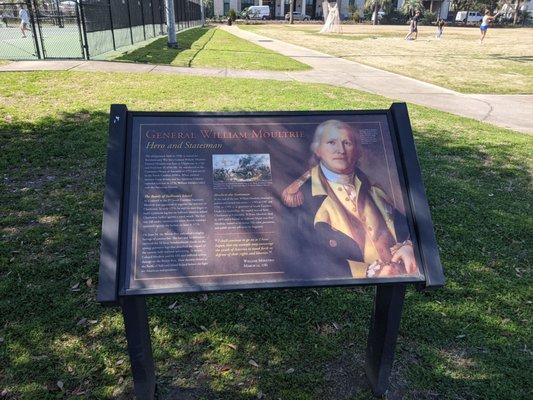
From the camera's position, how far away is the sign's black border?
2139 millimetres

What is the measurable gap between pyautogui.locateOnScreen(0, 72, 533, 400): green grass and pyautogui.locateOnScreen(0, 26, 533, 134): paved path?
191 inches

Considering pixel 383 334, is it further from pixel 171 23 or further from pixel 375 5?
pixel 375 5

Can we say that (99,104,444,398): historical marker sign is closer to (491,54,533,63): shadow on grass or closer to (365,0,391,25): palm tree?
(491,54,533,63): shadow on grass

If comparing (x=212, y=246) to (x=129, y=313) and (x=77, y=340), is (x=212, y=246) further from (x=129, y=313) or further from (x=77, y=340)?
(x=77, y=340)

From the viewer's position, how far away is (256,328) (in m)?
3.46

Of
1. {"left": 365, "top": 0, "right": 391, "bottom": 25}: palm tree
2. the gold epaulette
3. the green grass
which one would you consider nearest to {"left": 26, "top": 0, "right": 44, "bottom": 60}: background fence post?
the green grass

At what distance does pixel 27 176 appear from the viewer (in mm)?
5656

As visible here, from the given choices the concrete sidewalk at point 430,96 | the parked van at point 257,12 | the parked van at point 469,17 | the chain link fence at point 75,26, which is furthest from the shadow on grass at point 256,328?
the parked van at point 469,17

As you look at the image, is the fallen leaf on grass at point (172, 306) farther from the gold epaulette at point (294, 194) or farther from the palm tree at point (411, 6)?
the palm tree at point (411, 6)

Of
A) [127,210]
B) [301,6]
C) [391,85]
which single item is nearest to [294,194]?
[127,210]

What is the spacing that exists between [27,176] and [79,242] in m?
1.90

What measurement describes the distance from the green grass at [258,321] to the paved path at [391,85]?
485 centimetres

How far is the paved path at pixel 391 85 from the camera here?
10144 mm

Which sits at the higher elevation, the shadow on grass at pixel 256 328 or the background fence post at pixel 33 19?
the background fence post at pixel 33 19
